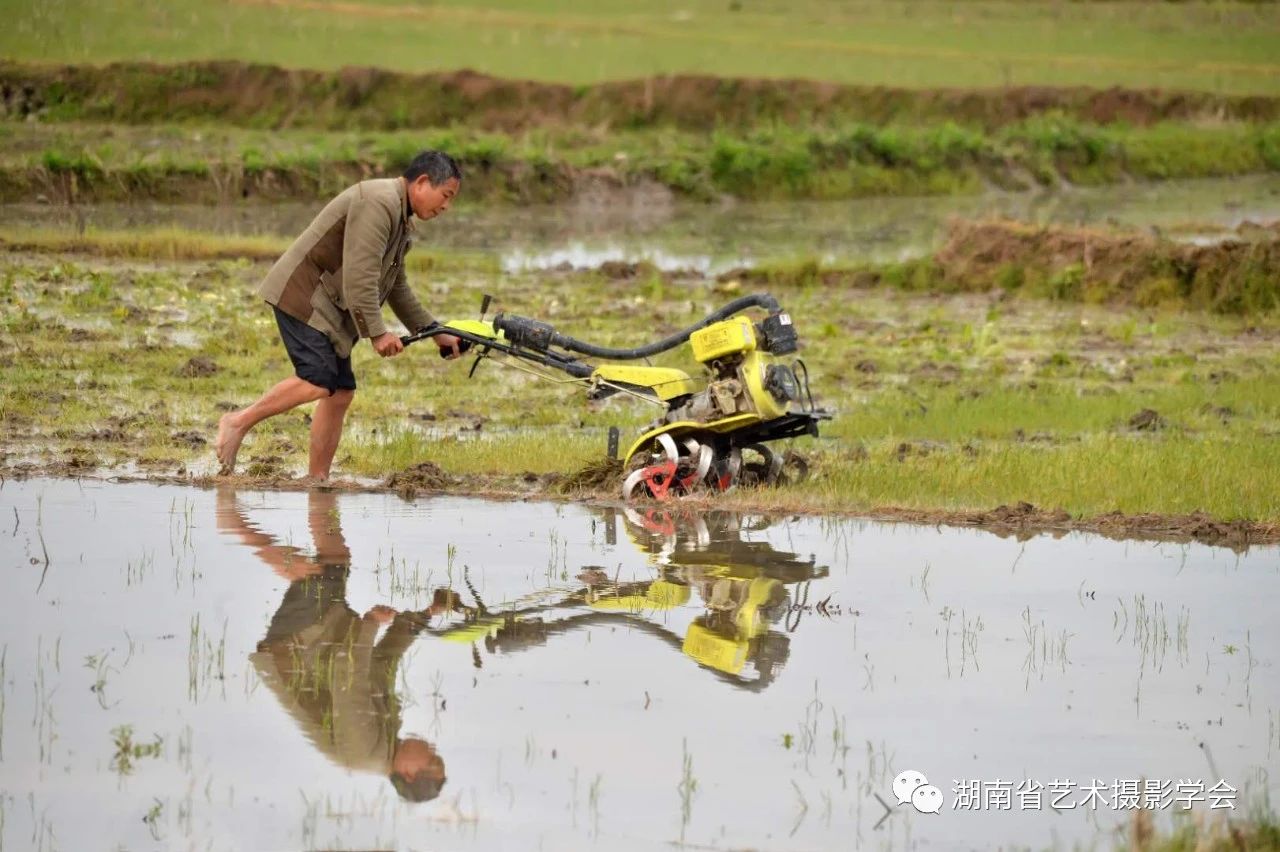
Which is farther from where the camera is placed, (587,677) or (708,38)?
(708,38)

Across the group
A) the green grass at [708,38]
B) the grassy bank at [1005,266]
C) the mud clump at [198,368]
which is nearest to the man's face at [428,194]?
the mud clump at [198,368]

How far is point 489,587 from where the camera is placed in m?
7.93

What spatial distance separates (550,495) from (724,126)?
108 feet

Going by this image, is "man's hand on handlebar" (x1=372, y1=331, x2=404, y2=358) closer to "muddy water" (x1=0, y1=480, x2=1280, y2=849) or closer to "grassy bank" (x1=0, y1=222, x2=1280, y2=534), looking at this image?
"muddy water" (x1=0, y1=480, x2=1280, y2=849)

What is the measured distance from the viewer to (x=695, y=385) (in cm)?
1019

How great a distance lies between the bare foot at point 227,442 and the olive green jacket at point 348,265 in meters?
0.87

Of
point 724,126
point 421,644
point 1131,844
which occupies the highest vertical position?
point 724,126

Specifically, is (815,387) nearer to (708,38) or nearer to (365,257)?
(365,257)

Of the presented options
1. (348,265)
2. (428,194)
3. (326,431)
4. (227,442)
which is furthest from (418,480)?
(428,194)

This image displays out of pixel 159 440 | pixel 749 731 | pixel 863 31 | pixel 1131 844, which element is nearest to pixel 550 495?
pixel 159 440

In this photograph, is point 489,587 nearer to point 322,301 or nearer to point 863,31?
point 322,301

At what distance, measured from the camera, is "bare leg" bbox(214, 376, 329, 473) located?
9609mm

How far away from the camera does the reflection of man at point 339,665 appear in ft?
18.6

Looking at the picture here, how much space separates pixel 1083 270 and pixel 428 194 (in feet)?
47.4
